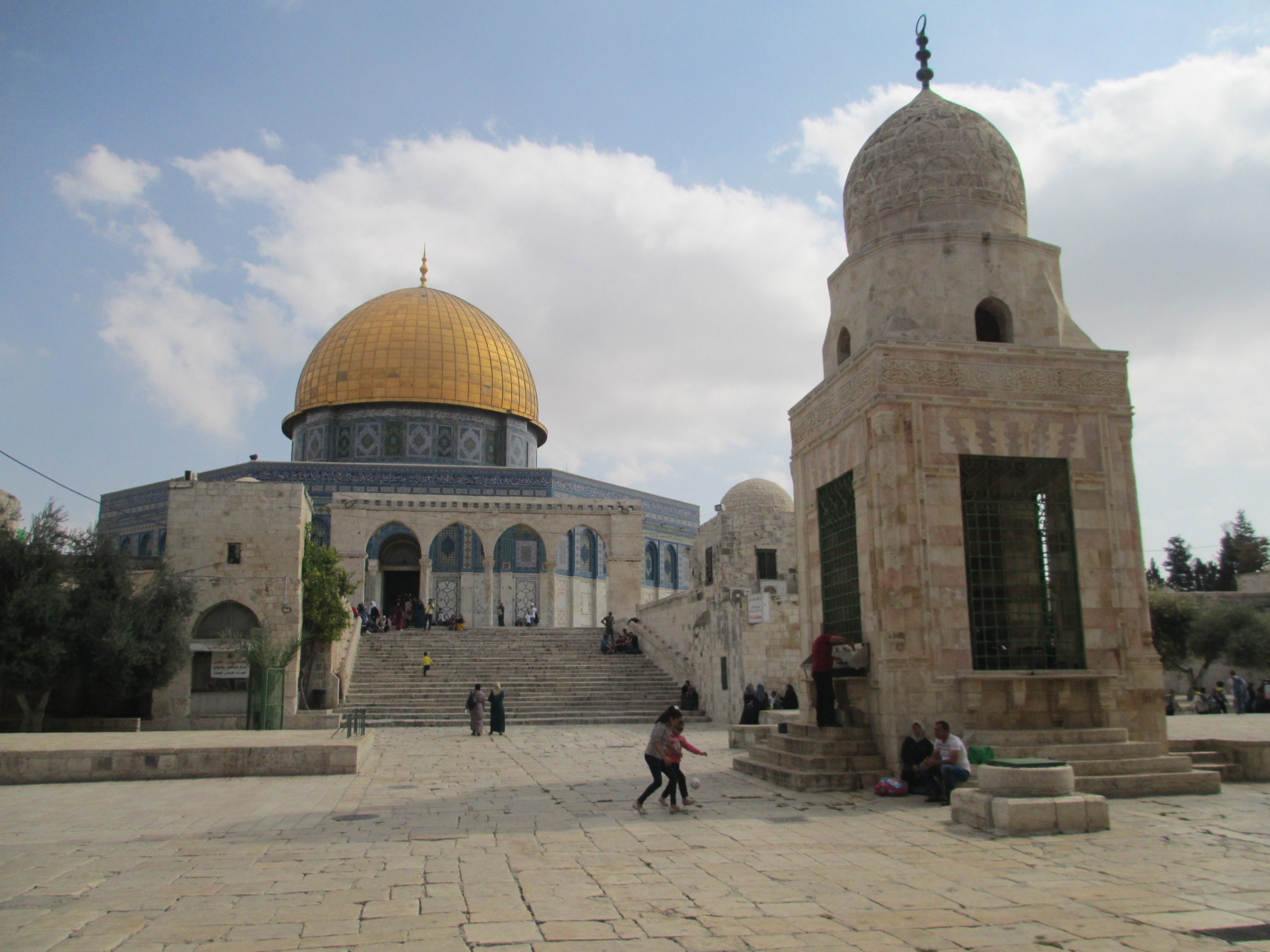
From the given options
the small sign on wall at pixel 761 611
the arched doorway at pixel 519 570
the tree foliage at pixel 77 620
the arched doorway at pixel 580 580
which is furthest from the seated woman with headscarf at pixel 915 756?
the arched doorway at pixel 519 570

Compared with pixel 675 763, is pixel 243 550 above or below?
above

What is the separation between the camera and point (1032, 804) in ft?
21.1

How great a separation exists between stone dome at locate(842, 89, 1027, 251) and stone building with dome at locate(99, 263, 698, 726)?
1206 centimetres

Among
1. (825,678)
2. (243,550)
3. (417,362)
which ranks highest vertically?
(417,362)

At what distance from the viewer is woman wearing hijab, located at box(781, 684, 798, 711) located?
16188 mm

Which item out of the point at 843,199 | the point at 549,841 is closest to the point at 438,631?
the point at 843,199

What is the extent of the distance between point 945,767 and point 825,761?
1230 millimetres

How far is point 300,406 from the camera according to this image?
112 ft

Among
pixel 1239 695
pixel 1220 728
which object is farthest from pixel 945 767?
pixel 1239 695

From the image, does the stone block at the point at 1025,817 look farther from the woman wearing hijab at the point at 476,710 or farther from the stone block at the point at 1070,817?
the woman wearing hijab at the point at 476,710

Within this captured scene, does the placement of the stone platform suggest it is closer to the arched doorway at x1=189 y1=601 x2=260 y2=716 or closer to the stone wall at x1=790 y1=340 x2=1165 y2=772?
the stone wall at x1=790 y1=340 x2=1165 y2=772

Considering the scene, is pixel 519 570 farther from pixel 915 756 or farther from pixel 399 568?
pixel 915 756

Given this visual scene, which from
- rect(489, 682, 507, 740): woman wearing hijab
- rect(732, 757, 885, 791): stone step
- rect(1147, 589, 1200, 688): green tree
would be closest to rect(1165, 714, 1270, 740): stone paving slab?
rect(732, 757, 885, 791): stone step

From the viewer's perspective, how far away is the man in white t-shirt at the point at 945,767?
306 inches
